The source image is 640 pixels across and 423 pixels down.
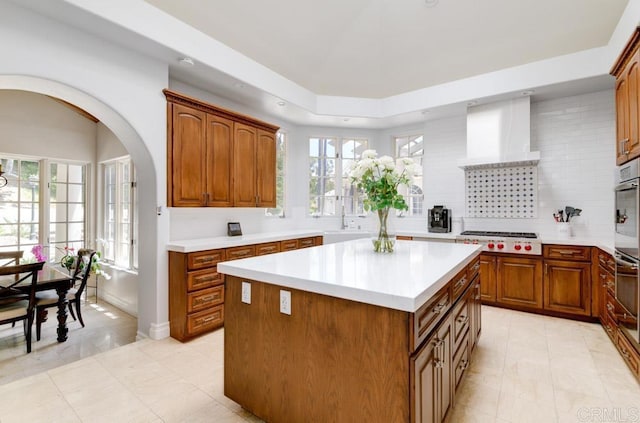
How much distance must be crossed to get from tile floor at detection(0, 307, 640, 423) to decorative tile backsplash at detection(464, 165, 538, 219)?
184 centimetres

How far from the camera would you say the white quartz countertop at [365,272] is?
4.34 ft

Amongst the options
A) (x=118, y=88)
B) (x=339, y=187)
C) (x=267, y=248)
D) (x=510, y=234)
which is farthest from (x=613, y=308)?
(x=118, y=88)

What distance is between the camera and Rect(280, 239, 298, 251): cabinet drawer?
4.14 metres

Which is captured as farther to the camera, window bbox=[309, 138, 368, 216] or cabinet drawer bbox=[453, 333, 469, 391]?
window bbox=[309, 138, 368, 216]

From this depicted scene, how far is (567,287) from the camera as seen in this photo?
360 centimetres

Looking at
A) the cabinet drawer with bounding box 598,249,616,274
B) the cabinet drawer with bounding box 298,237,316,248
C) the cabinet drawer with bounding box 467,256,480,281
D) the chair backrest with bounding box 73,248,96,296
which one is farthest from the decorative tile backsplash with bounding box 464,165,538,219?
the chair backrest with bounding box 73,248,96,296

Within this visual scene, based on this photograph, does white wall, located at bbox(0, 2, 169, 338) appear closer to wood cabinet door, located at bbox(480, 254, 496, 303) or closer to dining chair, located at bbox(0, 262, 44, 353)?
dining chair, located at bbox(0, 262, 44, 353)

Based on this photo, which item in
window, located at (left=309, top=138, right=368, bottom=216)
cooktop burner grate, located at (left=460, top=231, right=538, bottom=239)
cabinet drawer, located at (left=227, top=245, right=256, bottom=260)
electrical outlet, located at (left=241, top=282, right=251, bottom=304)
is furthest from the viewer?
window, located at (left=309, top=138, right=368, bottom=216)

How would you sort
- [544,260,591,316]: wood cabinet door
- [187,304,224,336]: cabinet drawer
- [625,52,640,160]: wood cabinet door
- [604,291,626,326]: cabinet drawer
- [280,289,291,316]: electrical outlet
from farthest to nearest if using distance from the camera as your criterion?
[544,260,591,316]: wood cabinet door → [187,304,224,336]: cabinet drawer → [604,291,626,326]: cabinet drawer → [625,52,640,160]: wood cabinet door → [280,289,291,316]: electrical outlet

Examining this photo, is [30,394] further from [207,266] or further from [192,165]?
[192,165]

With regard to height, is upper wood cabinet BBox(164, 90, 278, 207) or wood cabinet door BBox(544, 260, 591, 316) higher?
upper wood cabinet BBox(164, 90, 278, 207)

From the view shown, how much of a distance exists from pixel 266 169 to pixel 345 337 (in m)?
3.29

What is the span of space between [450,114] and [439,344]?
13.6 feet

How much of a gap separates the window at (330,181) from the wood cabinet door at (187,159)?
2.38 meters
